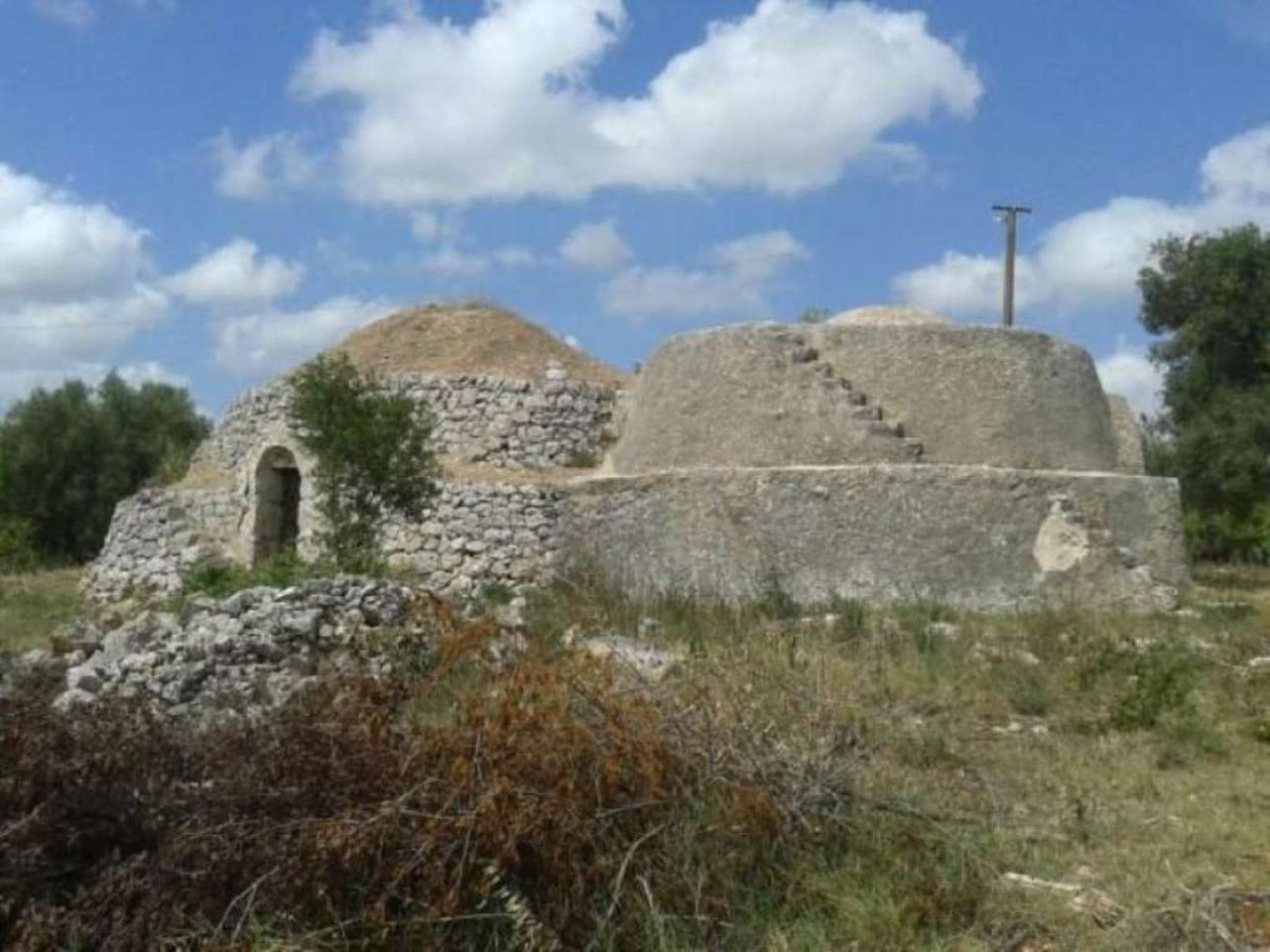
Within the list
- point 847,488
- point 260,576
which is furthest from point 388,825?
point 260,576

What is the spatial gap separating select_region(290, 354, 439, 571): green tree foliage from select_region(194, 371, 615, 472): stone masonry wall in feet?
10.7

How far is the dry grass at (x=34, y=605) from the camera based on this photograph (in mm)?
14445

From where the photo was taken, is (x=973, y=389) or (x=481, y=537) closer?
(x=973, y=389)

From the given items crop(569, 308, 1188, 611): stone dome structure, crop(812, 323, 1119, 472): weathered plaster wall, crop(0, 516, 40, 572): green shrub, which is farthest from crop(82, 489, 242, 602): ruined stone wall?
crop(812, 323, 1119, 472): weathered plaster wall

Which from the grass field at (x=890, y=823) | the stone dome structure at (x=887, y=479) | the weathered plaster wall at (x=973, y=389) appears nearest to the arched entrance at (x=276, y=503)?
the stone dome structure at (x=887, y=479)

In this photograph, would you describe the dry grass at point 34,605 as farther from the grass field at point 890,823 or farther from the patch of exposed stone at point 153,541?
the grass field at point 890,823

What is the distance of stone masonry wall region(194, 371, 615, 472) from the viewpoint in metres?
19.3

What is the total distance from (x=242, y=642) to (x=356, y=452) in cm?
642

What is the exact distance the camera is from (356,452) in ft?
50.5

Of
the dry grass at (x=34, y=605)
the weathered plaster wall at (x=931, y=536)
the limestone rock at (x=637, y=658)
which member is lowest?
the dry grass at (x=34, y=605)

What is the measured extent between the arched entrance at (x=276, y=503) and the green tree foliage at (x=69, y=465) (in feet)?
37.8

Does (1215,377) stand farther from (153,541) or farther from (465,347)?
(153,541)

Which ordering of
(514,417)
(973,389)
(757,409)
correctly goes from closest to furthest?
(973,389), (757,409), (514,417)

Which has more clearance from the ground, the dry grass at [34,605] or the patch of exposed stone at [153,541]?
the patch of exposed stone at [153,541]
